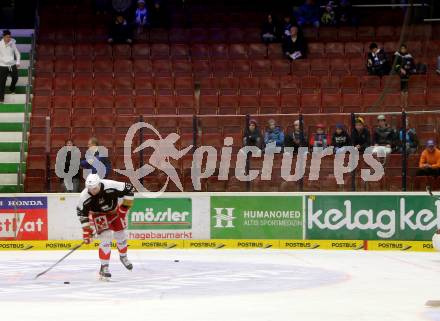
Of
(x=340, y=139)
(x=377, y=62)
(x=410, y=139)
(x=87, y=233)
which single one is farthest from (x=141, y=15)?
(x=87, y=233)

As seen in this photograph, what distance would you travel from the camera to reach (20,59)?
2916 cm

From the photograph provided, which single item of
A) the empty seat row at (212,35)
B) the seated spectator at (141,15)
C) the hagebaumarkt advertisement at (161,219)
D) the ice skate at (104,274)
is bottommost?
the ice skate at (104,274)

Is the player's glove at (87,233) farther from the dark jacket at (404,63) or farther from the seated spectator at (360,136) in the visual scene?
the dark jacket at (404,63)

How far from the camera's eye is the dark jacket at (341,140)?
22469mm

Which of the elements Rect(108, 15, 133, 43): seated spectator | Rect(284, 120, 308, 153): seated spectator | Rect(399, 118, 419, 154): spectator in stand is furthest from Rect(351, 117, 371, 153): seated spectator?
Rect(108, 15, 133, 43): seated spectator

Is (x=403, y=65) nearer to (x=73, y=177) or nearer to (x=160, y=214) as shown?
(x=160, y=214)

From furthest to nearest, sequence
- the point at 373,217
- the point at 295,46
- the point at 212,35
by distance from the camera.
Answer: the point at 212,35
the point at 295,46
the point at 373,217

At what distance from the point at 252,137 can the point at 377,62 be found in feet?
21.7

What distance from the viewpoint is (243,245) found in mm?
23750

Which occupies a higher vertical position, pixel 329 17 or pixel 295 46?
pixel 329 17

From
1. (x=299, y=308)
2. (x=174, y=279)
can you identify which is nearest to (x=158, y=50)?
(x=174, y=279)

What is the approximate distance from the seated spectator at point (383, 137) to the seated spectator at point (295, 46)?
264 inches

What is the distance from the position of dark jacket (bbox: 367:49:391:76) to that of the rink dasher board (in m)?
6.12

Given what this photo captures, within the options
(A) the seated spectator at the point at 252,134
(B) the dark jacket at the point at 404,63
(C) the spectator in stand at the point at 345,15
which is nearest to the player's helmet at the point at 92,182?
(A) the seated spectator at the point at 252,134
